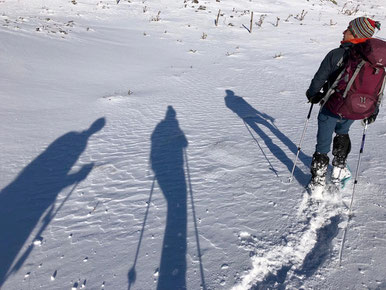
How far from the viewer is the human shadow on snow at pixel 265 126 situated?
435 cm

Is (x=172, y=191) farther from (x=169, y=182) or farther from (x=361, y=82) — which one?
(x=361, y=82)

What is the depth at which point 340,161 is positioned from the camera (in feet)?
11.5

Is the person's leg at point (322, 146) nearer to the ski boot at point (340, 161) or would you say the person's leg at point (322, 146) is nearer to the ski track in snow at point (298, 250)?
the ski boot at point (340, 161)

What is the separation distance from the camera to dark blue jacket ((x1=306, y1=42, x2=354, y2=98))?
2.85 m

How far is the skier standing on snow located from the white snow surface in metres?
0.37

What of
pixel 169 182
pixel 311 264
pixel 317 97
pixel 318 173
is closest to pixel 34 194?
pixel 169 182

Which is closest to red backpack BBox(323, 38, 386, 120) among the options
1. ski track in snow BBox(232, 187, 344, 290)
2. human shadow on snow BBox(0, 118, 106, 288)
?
ski track in snow BBox(232, 187, 344, 290)

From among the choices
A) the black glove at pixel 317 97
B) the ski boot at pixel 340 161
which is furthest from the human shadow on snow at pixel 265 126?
the black glove at pixel 317 97

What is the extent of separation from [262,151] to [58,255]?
3.37m

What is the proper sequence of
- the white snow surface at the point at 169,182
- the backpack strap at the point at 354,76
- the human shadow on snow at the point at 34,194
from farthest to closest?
the human shadow on snow at the point at 34,194 → the white snow surface at the point at 169,182 → the backpack strap at the point at 354,76

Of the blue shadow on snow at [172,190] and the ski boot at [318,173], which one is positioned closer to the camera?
the blue shadow on snow at [172,190]

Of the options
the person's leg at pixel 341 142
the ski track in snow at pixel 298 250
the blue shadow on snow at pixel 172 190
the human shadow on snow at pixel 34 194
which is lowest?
the human shadow on snow at pixel 34 194

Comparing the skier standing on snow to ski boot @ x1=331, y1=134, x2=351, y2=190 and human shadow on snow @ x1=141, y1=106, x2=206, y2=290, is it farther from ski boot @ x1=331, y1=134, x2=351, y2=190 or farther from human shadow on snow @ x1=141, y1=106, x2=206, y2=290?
human shadow on snow @ x1=141, y1=106, x2=206, y2=290

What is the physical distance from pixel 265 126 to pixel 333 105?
271cm
